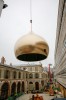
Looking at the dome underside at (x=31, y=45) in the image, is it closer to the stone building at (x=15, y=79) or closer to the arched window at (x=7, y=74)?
the stone building at (x=15, y=79)

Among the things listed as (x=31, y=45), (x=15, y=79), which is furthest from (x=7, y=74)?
(x=31, y=45)

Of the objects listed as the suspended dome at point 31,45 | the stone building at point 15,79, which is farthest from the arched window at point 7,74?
A: the suspended dome at point 31,45

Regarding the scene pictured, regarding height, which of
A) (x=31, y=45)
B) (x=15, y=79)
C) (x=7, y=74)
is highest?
(x=31, y=45)

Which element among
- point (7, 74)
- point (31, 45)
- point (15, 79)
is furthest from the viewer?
point (15, 79)

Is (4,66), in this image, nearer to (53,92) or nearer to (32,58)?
(53,92)

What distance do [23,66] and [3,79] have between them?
2404 centimetres

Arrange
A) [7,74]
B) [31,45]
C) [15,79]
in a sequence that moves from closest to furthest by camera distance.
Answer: [31,45] → [7,74] → [15,79]

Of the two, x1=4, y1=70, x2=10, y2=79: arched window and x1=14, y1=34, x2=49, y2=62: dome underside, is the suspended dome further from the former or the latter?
x1=4, y1=70, x2=10, y2=79: arched window

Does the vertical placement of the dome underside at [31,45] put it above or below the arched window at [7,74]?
above

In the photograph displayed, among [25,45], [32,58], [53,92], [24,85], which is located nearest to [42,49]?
[25,45]

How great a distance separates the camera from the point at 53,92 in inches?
1283

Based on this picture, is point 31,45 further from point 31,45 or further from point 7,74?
point 7,74

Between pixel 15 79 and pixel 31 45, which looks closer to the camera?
pixel 31 45

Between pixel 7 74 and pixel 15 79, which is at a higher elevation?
pixel 7 74
